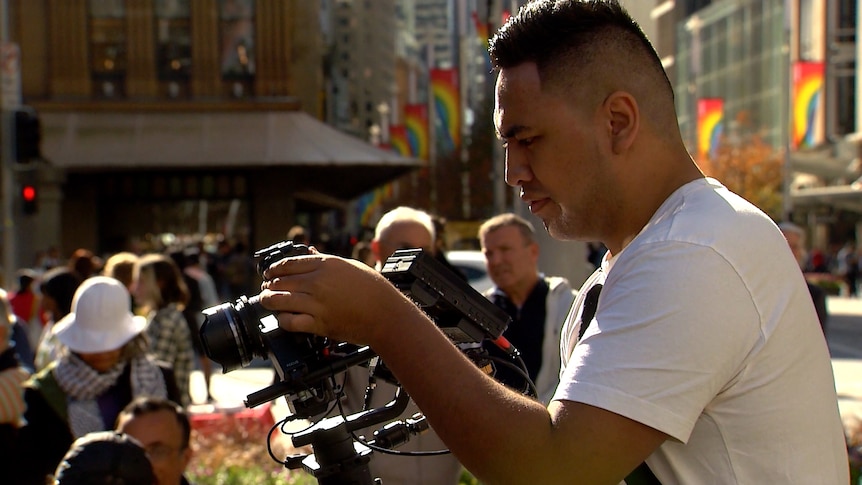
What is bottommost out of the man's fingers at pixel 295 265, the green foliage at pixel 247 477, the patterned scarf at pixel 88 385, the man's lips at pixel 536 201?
the green foliage at pixel 247 477

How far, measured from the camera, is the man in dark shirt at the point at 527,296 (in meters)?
5.76

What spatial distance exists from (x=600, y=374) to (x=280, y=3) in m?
30.7

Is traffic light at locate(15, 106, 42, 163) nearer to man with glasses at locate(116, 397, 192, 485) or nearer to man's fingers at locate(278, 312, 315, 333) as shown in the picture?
man with glasses at locate(116, 397, 192, 485)

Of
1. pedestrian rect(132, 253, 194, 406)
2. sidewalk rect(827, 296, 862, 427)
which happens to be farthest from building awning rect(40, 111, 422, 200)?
pedestrian rect(132, 253, 194, 406)

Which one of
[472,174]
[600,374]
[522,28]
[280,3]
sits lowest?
[472,174]

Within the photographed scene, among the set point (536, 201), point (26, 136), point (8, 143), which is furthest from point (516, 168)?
point (8, 143)

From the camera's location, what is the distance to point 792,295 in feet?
Result: 5.99

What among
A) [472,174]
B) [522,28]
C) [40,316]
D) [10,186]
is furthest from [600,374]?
[472,174]

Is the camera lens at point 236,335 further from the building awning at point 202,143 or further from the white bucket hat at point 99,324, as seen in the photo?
the building awning at point 202,143

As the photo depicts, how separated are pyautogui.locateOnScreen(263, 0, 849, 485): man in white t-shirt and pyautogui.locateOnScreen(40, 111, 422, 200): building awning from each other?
2694 centimetres

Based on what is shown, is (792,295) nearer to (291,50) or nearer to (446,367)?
(446,367)

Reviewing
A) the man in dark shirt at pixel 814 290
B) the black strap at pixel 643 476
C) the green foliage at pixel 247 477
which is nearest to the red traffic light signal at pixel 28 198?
the green foliage at pixel 247 477

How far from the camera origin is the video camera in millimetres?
1861

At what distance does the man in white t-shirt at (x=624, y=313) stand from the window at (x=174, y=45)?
30361 mm
